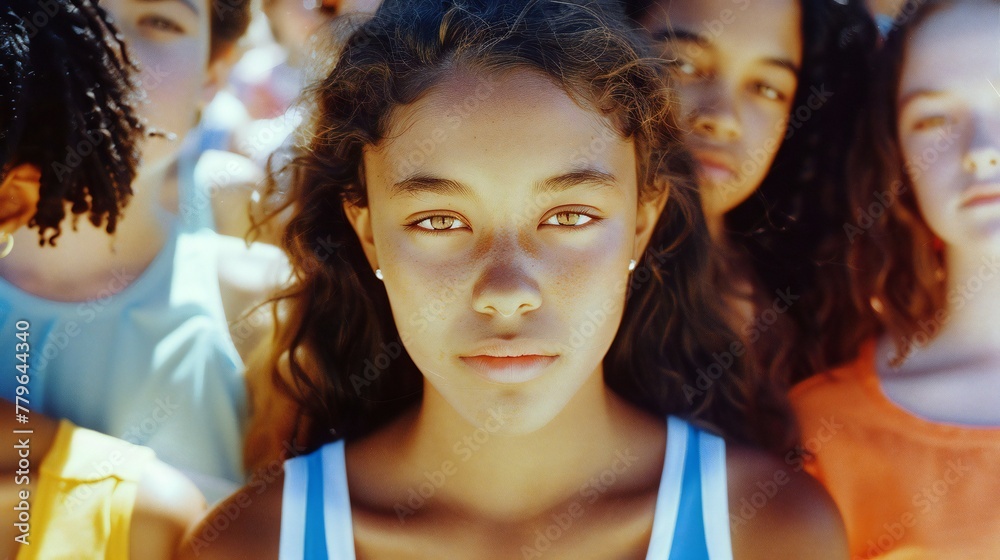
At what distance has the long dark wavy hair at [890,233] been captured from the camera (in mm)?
1769

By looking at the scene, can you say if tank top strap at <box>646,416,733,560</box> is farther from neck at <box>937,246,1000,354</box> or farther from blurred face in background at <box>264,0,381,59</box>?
blurred face in background at <box>264,0,381,59</box>

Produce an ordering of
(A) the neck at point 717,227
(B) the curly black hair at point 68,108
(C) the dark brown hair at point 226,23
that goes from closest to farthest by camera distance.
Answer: (B) the curly black hair at point 68,108 → (A) the neck at point 717,227 → (C) the dark brown hair at point 226,23

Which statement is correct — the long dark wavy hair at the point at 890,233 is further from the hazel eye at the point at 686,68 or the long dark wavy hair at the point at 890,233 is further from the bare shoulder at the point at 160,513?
the bare shoulder at the point at 160,513

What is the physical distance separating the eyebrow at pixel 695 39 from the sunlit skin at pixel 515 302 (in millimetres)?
353

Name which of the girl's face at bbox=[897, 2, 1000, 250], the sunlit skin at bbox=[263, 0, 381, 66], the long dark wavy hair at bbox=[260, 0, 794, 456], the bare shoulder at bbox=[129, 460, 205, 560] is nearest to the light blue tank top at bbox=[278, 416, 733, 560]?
the long dark wavy hair at bbox=[260, 0, 794, 456]

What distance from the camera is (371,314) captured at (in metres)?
1.78

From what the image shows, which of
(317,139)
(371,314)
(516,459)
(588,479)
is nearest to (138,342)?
(371,314)

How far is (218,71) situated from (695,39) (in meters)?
1.00

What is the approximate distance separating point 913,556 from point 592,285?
2.85 ft

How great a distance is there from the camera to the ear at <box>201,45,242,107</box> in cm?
196

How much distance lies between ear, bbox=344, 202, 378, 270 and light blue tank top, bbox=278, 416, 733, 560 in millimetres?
407

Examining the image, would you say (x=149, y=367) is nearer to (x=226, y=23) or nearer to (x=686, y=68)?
(x=226, y=23)

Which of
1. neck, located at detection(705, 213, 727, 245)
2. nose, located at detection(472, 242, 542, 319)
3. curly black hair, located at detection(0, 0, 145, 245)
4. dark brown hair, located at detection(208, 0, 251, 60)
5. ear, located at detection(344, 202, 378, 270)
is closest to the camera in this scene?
nose, located at detection(472, 242, 542, 319)

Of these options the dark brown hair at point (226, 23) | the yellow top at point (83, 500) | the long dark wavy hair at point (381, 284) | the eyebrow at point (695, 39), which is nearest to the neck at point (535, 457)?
the long dark wavy hair at point (381, 284)
